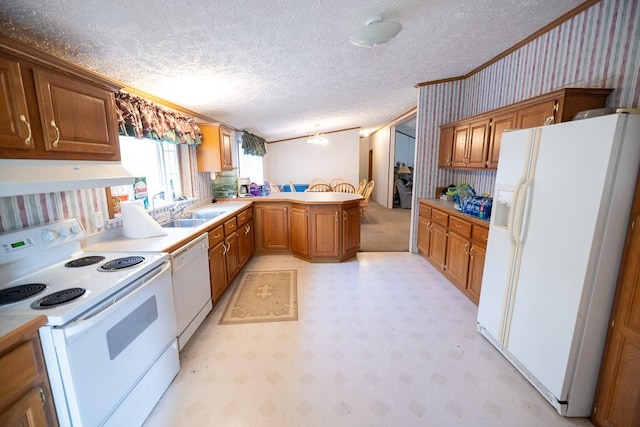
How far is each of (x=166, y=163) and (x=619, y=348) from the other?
3.77 m

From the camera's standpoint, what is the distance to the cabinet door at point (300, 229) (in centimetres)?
372

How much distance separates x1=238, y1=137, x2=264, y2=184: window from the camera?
19.5 ft

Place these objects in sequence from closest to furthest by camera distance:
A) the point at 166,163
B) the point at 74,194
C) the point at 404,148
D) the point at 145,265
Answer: the point at 145,265
the point at 74,194
the point at 166,163
the point at 404,148

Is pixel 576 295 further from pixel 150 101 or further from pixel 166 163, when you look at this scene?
pixel 166 163

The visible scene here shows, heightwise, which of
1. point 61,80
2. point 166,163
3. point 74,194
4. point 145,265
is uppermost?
point 61,80

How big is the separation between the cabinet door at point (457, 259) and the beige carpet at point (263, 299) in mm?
1759

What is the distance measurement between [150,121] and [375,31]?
190 centimetres

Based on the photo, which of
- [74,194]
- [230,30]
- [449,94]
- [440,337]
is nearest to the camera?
[230,30]

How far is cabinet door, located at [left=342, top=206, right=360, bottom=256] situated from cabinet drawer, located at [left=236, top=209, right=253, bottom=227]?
1309mm

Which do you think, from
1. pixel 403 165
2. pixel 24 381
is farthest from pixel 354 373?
pixel 403 165

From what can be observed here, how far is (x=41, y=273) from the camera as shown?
4.66ft

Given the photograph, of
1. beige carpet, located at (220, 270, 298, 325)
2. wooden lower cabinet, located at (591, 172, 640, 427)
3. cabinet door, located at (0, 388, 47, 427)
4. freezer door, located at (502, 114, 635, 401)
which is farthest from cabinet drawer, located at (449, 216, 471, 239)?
cabinet door, located at (0, 388, 47, 427)

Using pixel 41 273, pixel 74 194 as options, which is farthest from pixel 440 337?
pixel 74 194

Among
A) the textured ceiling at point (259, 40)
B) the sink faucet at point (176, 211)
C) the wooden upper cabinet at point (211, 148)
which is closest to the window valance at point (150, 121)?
the textured ceiling at point (259, 40)
